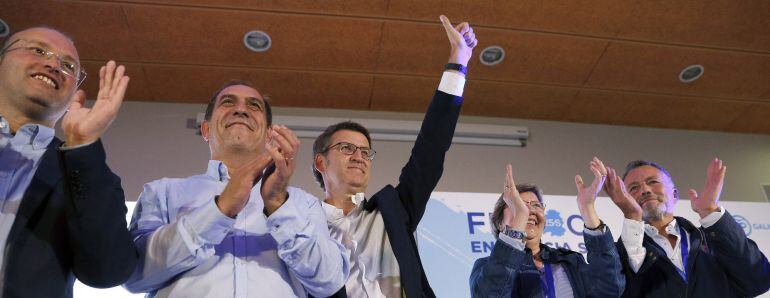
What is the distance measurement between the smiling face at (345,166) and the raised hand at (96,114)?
95 centimetres

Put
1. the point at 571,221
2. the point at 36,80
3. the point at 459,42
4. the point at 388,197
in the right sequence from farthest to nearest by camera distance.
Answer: the point at 571,221 → the point at 459,42 → the point at 388,197 → the point at 36,80

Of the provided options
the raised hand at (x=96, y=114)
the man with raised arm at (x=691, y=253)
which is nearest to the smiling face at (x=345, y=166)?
the raised hand at (x=96, y=114)

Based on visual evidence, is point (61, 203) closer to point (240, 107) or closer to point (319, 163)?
point (240, 107)

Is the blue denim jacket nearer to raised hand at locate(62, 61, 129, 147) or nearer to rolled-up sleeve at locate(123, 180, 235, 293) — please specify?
rolled-up sleeve at locate(123, 180, 235, 293)

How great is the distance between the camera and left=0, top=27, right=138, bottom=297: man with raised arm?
4.06 feet

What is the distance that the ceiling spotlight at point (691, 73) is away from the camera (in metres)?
4.53

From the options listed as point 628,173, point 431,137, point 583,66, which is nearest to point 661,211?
point 628,173

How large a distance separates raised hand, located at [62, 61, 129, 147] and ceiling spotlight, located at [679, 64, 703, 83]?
13.9 feet

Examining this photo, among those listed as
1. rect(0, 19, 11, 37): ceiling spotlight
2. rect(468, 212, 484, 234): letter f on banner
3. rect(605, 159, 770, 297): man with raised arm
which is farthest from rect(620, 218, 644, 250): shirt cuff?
rect(0, 19, 11, 37): ceiling spotlight

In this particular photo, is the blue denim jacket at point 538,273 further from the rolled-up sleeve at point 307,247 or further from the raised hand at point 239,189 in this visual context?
the raised hand at point 239,189

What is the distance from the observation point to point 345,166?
88.4 inches

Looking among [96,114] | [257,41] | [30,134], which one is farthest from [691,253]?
[257,41]

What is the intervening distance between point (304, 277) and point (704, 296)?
1652 mm

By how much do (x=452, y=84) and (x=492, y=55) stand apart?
2317mm
